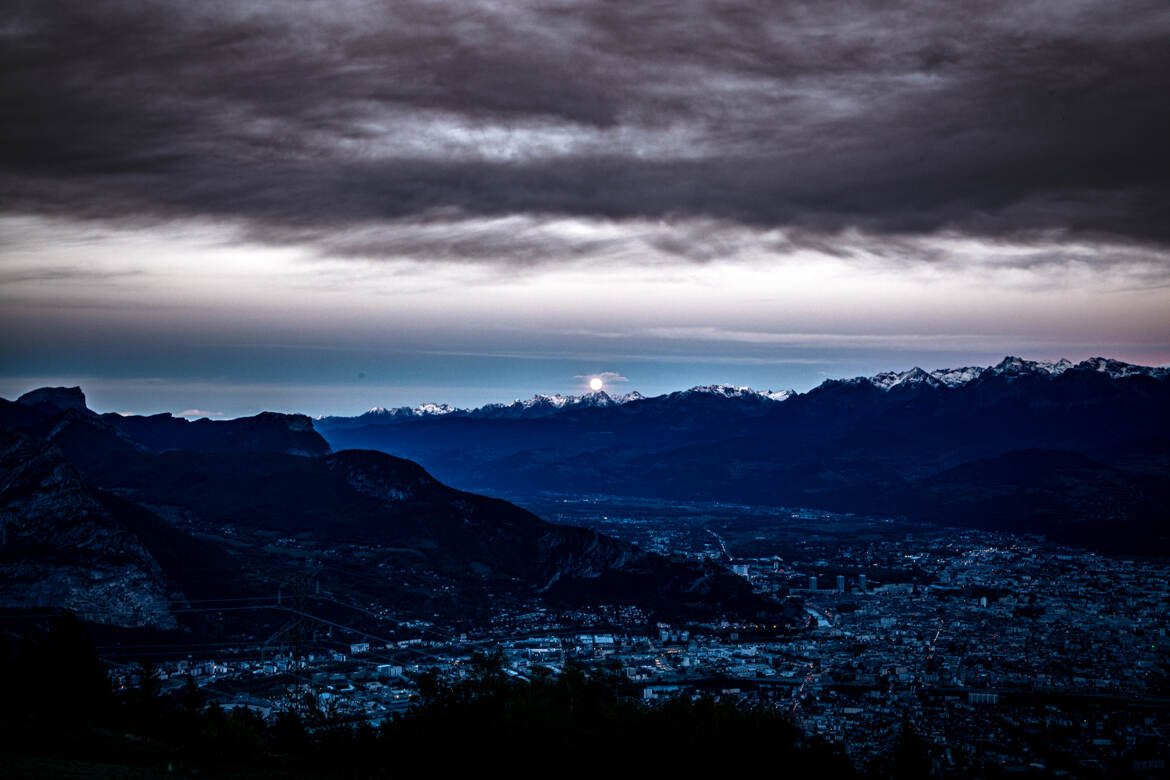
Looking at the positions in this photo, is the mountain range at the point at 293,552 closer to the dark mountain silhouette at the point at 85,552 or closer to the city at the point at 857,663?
the dark mountain silhouette at the point at 85,552

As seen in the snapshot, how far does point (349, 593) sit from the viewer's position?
139750mm

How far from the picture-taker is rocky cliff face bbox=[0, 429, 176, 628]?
116375 millimetres

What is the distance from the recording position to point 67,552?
124 metres

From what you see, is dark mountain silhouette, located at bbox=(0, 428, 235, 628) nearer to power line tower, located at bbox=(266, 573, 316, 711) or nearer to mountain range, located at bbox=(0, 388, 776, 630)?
mountain range, located at bbox=(0, 388, 776, 630)

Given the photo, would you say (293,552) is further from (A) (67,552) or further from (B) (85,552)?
(A) (67,552)

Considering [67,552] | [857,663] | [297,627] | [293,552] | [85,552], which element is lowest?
[857,663]

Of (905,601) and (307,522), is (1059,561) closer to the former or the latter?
(905,601)

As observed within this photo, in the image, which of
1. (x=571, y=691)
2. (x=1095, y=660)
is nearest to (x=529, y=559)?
(x=1095, y=660)

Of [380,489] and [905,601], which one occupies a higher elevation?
[380,489]

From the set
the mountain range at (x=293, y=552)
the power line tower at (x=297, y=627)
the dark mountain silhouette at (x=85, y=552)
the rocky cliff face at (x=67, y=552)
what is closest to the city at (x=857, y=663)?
Result: the power line tower at (x=297, y=627)

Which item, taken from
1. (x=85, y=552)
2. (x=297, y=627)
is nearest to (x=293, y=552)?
(x=85, y=552)

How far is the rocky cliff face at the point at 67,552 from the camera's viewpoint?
116375 millimetres

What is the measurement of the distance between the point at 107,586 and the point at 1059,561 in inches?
6735

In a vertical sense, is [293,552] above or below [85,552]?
below
